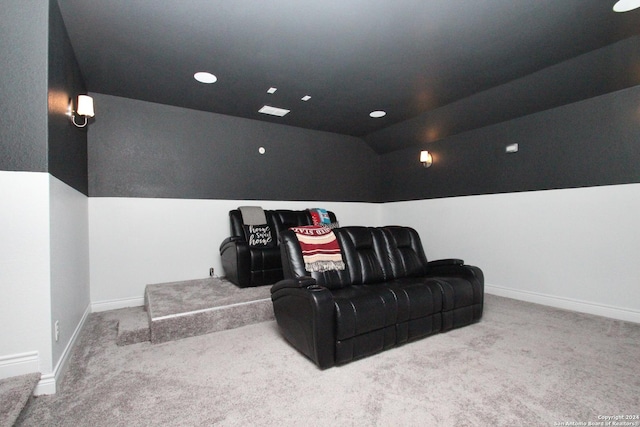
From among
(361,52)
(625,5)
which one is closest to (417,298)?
(361,52)

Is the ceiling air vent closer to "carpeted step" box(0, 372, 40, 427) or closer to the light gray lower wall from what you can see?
the light gray lower wall

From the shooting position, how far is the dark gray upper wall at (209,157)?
3.63 meters

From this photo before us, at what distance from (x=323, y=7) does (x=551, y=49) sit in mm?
2192

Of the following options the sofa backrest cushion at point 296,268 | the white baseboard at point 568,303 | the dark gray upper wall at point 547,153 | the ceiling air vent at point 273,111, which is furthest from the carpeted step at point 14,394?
the dark gray upper wall at point 547,153

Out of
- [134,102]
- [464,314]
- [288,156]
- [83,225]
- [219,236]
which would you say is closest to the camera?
[464,314]

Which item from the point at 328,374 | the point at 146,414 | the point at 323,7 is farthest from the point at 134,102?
the point at 328,374

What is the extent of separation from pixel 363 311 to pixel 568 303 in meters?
2.79

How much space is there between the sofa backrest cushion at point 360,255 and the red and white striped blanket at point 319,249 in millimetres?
102

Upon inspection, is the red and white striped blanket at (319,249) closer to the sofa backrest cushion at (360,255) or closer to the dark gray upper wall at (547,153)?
the sofa backrest cushion at (360,255)

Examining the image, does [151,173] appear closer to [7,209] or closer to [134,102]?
[134,102]

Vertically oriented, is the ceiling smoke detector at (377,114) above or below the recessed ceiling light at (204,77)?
A: below

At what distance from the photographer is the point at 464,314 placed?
9.16 ft

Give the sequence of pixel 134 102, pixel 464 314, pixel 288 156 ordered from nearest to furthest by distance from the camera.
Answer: pixel 464 314, pixel 134 102, pixel 288 156

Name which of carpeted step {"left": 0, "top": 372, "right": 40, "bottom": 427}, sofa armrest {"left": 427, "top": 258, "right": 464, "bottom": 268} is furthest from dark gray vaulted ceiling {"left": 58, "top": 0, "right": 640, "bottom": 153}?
carpeted step {"left": 0, "top": 372, "right": 40, "bottom": 427}
